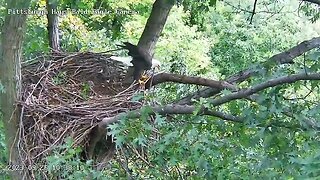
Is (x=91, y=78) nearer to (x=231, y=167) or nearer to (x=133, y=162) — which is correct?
(x=133, y=162)

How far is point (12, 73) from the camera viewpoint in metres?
2.36

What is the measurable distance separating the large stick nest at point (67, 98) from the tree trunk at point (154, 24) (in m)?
0.20

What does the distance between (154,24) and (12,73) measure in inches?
28.5

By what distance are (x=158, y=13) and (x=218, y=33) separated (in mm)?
6299

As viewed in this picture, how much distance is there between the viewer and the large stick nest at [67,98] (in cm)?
228

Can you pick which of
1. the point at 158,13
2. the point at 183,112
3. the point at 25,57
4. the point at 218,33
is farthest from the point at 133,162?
the point at 218,33

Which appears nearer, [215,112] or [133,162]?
[215,112]

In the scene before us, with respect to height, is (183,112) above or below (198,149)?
above

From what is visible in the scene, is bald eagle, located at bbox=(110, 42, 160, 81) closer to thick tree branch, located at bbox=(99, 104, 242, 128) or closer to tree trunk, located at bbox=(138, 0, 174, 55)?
tree trunk, located at bbox=(138, 0, 174, 55)

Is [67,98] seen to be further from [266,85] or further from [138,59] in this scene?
[266,85]

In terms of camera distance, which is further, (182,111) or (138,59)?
(138,59)

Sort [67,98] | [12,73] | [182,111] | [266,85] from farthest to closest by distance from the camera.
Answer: [67,98] → [12,73] → [182,111] → [266,85]

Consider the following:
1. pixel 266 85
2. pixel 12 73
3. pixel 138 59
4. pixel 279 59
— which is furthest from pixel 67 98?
pixel 266 85

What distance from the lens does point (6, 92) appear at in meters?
2.39
